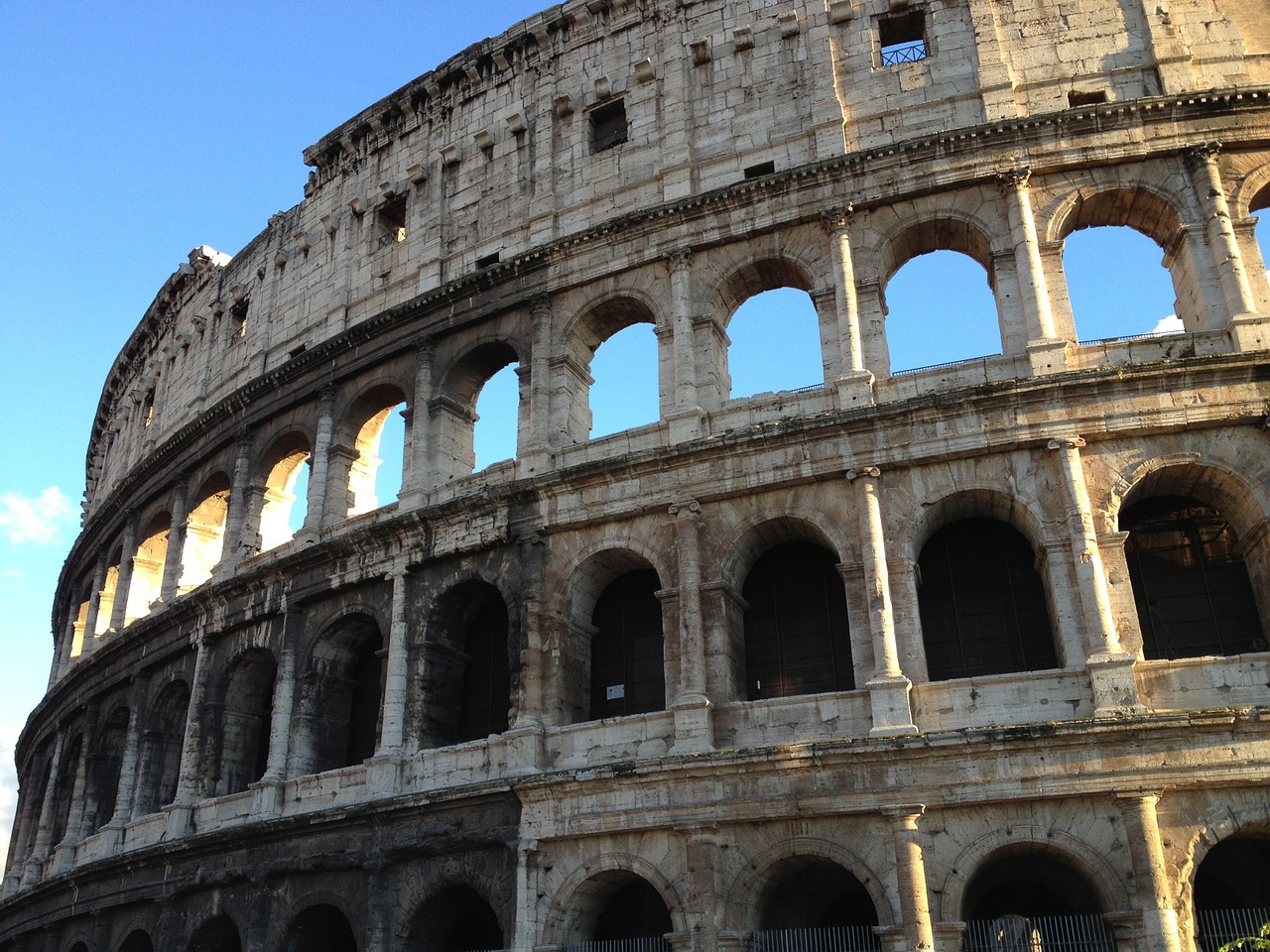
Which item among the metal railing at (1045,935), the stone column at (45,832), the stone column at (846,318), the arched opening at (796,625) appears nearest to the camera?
the metal railing at (1045,935)

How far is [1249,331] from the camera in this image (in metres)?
14.7

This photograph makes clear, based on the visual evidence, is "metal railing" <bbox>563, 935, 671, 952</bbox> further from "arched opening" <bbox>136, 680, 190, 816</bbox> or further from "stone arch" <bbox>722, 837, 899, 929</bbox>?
"arched opening" <bbox>136, 680, 190, 816</bbox>

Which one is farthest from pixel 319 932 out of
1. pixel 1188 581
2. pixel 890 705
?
pixel 1188 581

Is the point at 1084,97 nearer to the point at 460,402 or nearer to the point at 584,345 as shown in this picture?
the point at 584,345

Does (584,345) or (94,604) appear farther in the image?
(94,604)

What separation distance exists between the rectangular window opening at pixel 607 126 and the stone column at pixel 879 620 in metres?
7.97

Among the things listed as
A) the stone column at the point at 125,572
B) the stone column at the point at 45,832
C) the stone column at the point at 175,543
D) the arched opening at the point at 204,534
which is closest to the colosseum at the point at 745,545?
the stone column at the point at 175,543

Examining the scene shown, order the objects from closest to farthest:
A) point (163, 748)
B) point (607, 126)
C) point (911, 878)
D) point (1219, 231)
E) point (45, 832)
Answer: point (911, 878) → point (1219, 231) → point (607, 126) → point (163, 748) → point (45, 832)

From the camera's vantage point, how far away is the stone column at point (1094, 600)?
43.3 ft

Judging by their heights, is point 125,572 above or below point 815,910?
above

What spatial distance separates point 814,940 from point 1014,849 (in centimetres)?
254

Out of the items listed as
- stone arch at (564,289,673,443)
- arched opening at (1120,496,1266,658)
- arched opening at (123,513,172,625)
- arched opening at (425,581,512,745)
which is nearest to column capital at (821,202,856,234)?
stone arch at (564,289,673,443)

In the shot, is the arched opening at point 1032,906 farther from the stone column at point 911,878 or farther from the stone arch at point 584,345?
the stone arch at point 584,345

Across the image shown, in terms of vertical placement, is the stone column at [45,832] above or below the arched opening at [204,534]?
below
